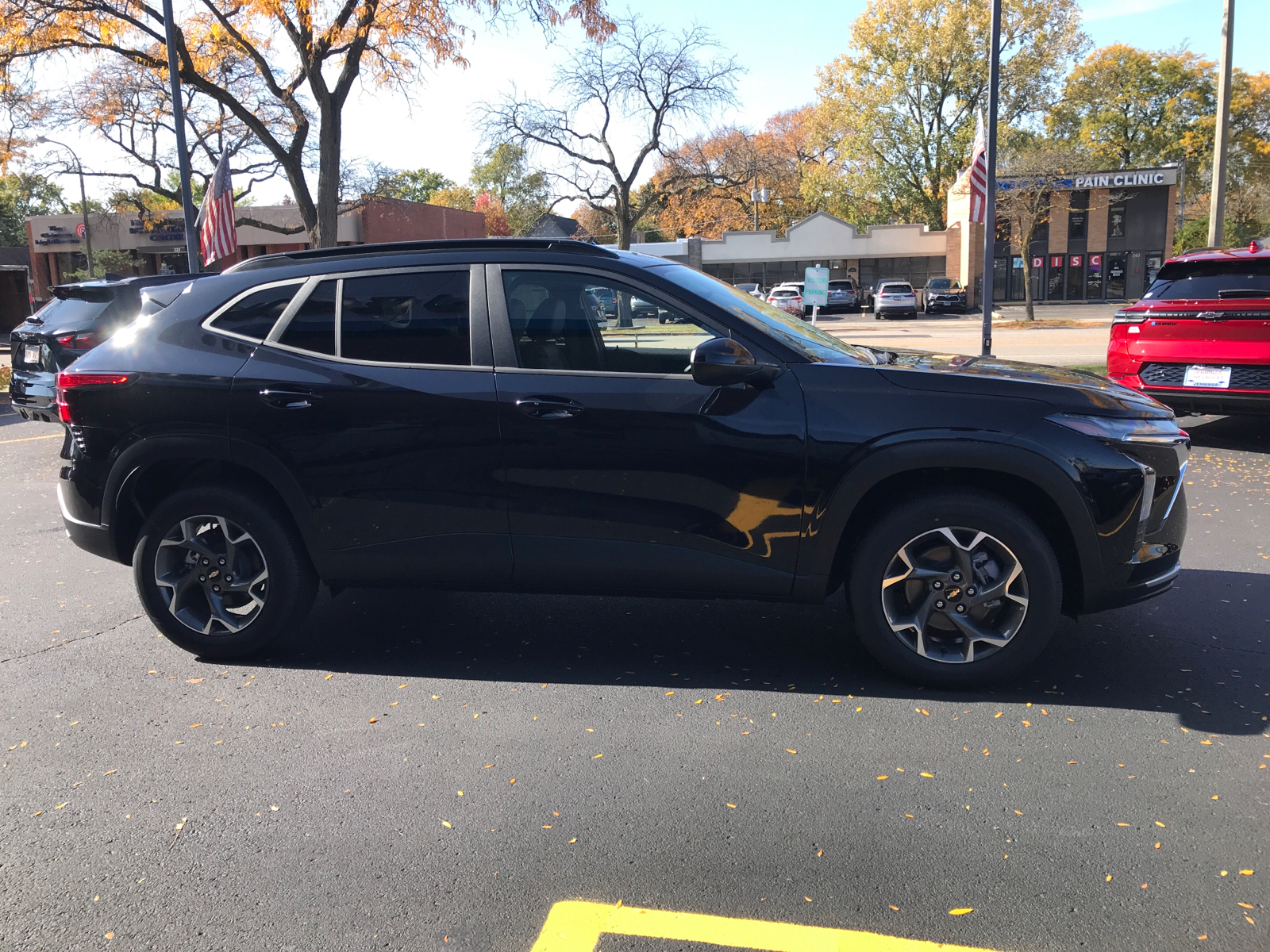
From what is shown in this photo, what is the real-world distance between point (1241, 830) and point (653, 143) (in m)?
33.8

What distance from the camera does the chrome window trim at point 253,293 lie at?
4332mm

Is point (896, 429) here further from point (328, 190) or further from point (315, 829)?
point (328, 190)

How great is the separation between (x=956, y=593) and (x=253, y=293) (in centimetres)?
330

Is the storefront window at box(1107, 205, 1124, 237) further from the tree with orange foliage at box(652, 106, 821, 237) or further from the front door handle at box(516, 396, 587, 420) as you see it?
the front door handle at box(516, 396, 587, 420)

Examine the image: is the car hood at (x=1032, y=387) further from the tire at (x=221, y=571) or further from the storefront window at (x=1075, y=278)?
the storefront window at (x=1075, y=278)

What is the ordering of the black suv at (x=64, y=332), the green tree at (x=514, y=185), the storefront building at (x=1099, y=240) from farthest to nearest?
the storefront building at (x=1099, y=240) → the green tree at (x=514, y=185) → the black suv at (x=64, y=332)

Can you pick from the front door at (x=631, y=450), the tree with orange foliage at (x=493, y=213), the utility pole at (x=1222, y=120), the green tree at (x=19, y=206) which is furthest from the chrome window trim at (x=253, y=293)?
the tree with orange foliage at (x=493, y=213)

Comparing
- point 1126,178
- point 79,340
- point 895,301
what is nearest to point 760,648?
point 79,340

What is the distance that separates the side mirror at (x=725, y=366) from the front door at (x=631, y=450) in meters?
0.04

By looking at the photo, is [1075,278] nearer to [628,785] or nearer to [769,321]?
[769,321]

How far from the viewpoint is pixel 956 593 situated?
3854 millimetres

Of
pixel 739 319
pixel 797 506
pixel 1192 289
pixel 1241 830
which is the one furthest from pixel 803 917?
pixel 1192 289

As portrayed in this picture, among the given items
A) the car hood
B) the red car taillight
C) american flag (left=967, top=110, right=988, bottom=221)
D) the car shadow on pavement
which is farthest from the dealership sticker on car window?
the red car taillight

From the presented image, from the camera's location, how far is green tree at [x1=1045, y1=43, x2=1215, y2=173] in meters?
62.2
